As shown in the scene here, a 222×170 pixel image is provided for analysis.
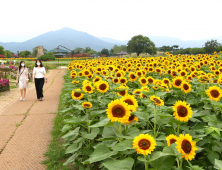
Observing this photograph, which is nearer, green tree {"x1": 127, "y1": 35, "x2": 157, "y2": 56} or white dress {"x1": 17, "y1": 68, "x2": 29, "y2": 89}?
white dress {"x1": 17, "y1": 68, "x2": 29, "y2": 89}

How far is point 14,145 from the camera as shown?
387cm

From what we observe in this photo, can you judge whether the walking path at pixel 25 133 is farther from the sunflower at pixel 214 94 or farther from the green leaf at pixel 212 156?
the sunflower at pixel 214 94

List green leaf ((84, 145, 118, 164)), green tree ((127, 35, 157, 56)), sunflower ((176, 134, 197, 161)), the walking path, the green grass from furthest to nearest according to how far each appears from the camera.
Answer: green tree ((127, 35, 157, 56)), the walking path, the green grass, green leaf ((84, 145, 118, 164)), sunflower ((176, 134, 197, 161))

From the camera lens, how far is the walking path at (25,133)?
10.9 ft

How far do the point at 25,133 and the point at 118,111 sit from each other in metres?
3.31

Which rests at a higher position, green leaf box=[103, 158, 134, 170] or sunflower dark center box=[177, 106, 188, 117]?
sunflower dark center box=[177, 106, 188, 117]

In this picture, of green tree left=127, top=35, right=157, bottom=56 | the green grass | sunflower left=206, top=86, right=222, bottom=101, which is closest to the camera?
sunflower left=206, top=86, right=222, bottom=101

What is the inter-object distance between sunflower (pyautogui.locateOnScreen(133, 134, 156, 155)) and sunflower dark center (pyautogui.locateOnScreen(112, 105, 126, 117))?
0.92ft

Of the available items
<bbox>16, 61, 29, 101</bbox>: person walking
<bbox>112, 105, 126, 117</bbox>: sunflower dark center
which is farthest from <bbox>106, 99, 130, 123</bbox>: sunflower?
<bbox>16, 61, 29, 101</bbox>: person walking

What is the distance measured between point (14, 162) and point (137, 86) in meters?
2.95

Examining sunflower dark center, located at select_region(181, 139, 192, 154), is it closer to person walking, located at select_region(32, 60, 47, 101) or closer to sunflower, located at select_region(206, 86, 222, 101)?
sunflower, located at select_region(206, 86, 222, 101)

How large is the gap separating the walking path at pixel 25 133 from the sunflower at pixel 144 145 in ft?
6.97

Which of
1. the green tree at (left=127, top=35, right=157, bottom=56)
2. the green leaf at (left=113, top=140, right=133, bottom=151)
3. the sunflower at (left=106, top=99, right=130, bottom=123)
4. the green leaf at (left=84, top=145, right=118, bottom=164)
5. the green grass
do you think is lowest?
the green grass

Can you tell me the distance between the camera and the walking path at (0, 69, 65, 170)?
3.31 meters
